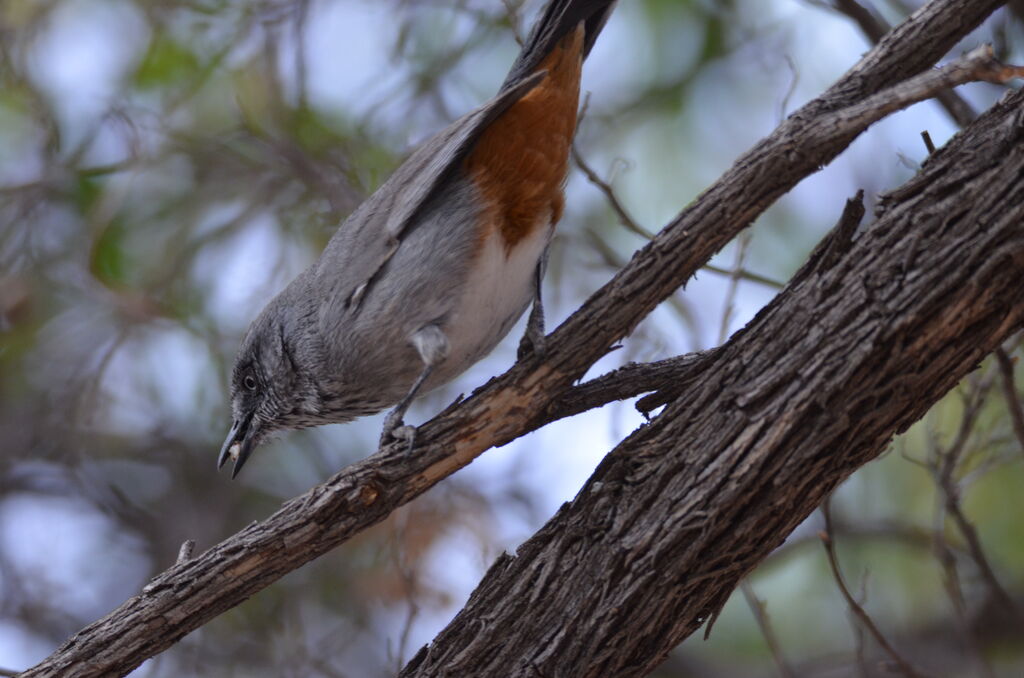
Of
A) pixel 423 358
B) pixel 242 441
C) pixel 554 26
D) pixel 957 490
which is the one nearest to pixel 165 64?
pixel 242 441

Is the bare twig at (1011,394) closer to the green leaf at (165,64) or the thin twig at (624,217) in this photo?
the thin twig at (624,217)

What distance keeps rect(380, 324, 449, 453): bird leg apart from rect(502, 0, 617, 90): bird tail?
86 cm

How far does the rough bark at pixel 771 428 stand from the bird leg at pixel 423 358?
58 centimetres

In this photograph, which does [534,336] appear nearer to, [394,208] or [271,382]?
[394,208]

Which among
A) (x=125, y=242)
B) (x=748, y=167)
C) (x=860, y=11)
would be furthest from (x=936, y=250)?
(x=125, y=242)

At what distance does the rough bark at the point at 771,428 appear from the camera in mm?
2607

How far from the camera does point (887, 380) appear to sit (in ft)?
8.65

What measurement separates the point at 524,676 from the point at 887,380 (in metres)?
1.20

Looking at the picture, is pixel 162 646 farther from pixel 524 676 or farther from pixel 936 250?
pixel 936 250

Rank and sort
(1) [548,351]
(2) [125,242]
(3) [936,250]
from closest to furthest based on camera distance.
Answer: (3) [936,250] → (1) [548,351] → (2) [125,242]

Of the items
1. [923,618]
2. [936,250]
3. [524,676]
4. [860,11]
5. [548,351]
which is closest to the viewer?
[936,250]

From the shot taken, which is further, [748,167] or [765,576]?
[765,576]

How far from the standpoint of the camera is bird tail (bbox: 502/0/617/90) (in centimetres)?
350

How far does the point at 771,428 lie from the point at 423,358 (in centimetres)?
115
